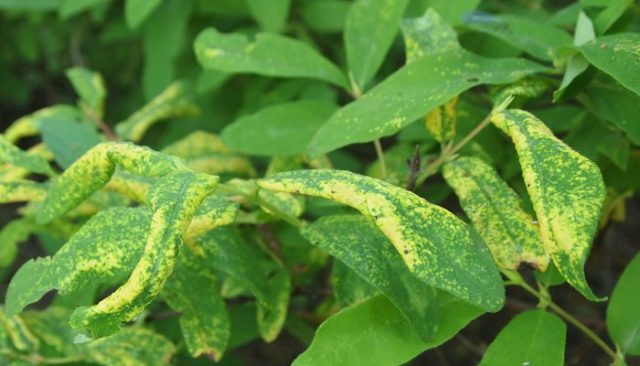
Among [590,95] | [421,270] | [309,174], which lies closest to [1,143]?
[309,174]

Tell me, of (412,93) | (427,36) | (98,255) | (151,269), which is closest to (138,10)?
(427,36)

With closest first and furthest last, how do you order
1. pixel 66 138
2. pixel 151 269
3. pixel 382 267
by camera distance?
pixel 151 269, pixel 382 267, pixel 66 138

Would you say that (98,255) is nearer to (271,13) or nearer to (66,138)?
(66,138)

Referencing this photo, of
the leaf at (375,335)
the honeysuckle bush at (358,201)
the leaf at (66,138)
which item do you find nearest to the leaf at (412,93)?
the honeysuckle bush at (358,201)

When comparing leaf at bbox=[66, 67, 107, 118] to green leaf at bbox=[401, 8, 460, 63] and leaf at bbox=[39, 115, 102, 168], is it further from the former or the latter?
green leaf at bbox=[401, 8, 460, 63]

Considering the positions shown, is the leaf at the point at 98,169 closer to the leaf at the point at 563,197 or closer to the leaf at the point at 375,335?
the leaf at the point at 375,335

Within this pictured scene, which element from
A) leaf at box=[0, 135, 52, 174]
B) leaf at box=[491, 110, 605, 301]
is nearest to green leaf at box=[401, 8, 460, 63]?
leaf at box=[491, 110, 605, 301]

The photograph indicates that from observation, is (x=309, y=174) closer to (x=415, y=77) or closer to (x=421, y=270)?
(x=421, y=270)
